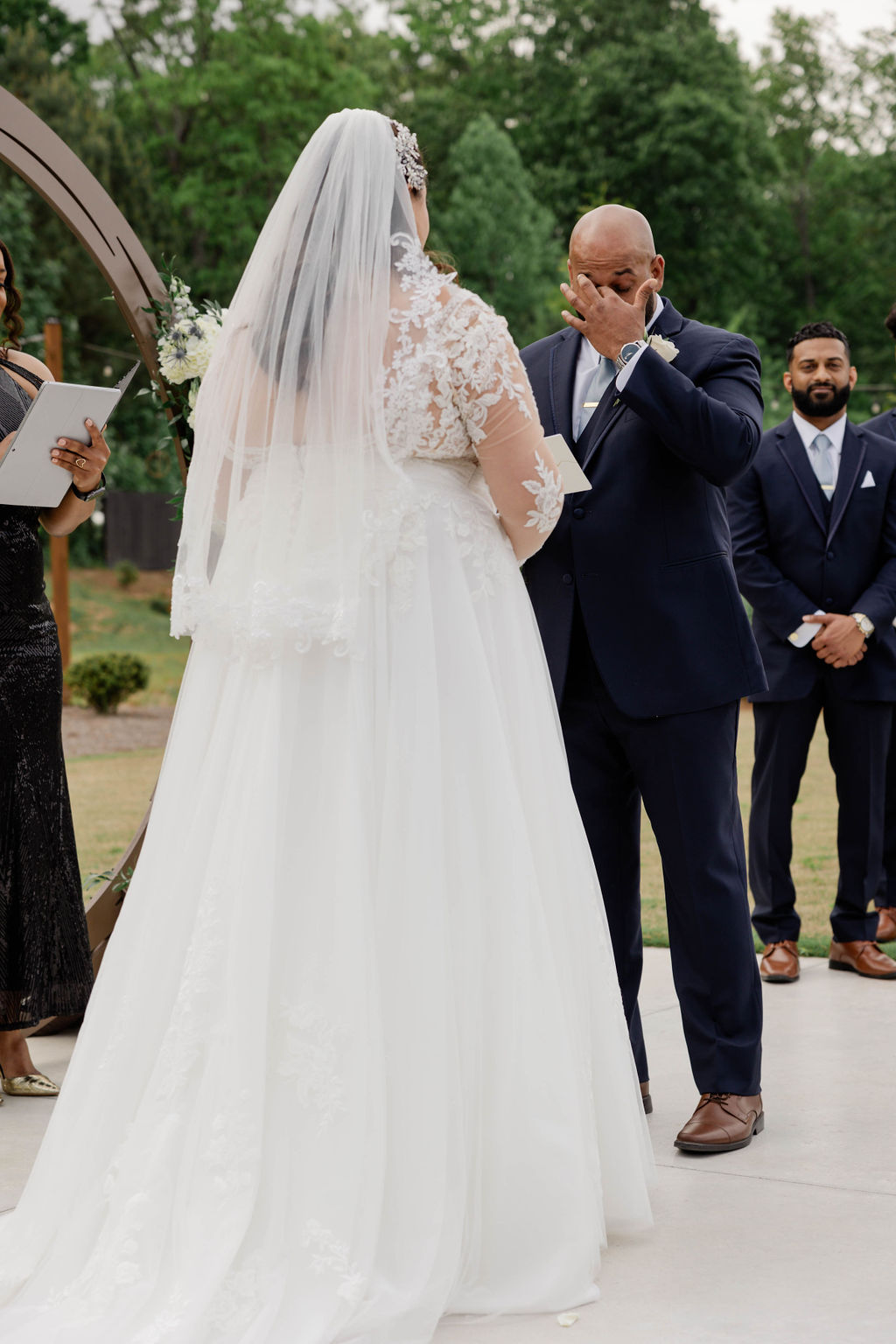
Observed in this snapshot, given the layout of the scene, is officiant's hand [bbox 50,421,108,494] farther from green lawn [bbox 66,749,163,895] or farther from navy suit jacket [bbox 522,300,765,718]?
green lawn [bbox 66,749,163,895]

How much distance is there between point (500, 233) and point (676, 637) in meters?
28.2

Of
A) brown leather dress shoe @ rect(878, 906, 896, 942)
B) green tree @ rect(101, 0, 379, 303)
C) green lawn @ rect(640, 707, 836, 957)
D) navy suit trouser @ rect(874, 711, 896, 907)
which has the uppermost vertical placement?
green tree @ rect(101, 0, 379, 303)

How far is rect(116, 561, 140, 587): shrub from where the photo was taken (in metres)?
Result: 31.0

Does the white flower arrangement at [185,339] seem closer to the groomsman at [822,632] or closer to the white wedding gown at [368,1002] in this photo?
the white wedding gown at [368,1002]

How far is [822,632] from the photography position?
18.8 ft

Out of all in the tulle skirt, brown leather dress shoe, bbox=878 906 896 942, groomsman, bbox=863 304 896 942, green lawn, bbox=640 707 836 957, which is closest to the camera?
the tulle skirt

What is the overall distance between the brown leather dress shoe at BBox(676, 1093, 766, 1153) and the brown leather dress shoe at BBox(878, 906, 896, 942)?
2868 millimetres

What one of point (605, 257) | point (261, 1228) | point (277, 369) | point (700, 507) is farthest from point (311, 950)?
point (605, 257)

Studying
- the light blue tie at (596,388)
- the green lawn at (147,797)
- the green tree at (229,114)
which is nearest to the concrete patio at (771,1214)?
the green lawn at (147,797)

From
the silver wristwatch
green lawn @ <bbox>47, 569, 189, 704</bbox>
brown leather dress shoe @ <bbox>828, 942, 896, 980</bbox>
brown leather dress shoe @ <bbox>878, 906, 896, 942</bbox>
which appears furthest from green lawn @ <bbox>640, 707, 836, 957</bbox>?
green lawn @ <bbox>47, 569, 189, 704</bbox>

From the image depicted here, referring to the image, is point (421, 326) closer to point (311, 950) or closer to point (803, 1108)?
point (311, 950)

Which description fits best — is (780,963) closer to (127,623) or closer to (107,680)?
(107,680)

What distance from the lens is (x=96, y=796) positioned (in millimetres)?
12984

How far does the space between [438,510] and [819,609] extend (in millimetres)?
3229
